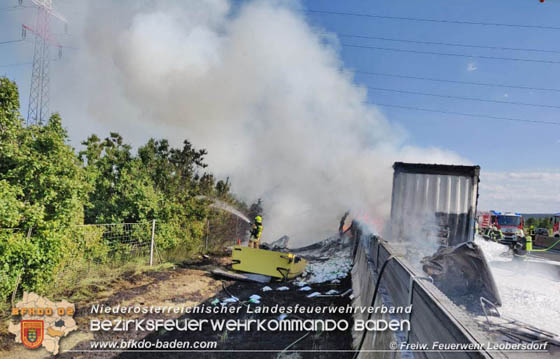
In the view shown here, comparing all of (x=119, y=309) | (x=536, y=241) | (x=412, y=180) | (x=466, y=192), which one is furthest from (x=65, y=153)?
(x=536, y=241)

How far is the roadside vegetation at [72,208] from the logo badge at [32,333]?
56 centimetres

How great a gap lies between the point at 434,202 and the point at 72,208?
29.5ft

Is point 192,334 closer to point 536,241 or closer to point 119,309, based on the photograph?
point 119,309

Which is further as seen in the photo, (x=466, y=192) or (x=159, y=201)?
(x=159, y=201)

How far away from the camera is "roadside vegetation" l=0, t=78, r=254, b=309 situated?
18.2ft

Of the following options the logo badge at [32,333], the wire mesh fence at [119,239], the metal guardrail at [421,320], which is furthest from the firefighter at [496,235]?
the logo badge at [32,333]

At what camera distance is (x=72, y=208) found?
6520mm

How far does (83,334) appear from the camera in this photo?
17.1 ft

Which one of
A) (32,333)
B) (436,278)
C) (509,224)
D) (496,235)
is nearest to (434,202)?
(436,278)

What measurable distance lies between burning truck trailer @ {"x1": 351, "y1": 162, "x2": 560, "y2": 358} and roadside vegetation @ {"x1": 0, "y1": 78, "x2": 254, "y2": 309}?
5471 millimetres

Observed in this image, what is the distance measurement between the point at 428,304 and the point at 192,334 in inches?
164

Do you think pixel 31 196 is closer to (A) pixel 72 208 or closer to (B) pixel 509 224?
(A) pixel 72 208

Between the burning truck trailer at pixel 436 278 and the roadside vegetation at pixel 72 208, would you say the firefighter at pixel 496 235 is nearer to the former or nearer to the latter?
the burning truck trailer at pixel 436 278

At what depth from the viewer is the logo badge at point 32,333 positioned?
15.9 ft
